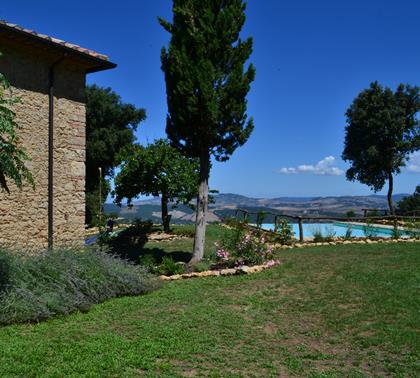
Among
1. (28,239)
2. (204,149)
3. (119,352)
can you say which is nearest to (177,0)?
(204,149)

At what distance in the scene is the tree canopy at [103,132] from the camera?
28.4 m

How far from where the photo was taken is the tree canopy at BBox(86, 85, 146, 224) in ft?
93.1

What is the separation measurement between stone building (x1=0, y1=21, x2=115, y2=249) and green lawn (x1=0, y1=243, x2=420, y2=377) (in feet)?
9.69

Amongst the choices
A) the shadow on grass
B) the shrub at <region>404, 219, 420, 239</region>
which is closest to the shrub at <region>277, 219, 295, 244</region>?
the shadow on grass

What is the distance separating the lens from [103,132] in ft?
94.9

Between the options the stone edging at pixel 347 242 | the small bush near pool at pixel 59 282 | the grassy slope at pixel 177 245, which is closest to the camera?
the small bush near pool at pixel 59 282

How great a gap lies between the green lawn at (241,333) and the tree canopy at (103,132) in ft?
66.6

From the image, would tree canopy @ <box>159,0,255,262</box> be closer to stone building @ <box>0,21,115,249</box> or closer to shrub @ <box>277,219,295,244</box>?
stone building @ <box>0,21,115,249</box>

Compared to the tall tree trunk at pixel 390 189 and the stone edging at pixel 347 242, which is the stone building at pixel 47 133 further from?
the tall tree trunk at pixel 390 189

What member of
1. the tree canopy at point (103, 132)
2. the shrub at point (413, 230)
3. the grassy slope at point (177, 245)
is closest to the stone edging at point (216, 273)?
the grassy slope at point (177, 245)

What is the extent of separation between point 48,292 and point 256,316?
3.30 m

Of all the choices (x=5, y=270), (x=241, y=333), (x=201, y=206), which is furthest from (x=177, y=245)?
(x=241, y=333)

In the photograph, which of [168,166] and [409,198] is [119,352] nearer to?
[168,166]

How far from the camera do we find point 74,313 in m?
7.02
